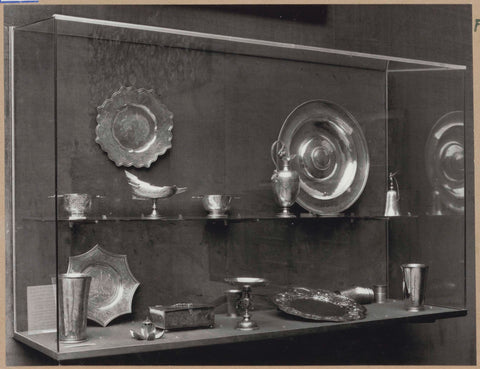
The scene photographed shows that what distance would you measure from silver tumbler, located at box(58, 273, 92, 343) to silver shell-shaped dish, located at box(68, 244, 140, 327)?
0.89 ft

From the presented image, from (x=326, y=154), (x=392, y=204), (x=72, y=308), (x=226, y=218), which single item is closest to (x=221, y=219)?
(x=226, y=218)

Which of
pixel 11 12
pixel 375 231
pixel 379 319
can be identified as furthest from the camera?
pixel 375 231

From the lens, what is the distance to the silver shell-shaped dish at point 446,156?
4.64m

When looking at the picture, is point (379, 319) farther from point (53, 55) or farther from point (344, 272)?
point (53, 55)

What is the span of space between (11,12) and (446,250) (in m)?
2.76

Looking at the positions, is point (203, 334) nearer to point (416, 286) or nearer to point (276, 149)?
point (276, 149)

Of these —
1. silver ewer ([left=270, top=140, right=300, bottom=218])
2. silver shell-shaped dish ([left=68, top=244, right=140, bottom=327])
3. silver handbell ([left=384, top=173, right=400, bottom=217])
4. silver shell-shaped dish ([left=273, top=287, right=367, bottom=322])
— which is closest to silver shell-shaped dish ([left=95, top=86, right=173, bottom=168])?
silver shell-shaped dish ([left=68, top=244, right=140, bottom=327])

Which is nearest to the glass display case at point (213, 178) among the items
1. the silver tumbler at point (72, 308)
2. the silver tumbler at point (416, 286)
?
the silver tumbler at point (72, 308)

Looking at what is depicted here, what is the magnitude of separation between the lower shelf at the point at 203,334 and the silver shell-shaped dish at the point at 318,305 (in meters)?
0.05

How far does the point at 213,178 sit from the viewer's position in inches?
164

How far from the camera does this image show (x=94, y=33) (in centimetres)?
376

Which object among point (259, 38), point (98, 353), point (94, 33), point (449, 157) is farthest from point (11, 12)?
point (449, 157)

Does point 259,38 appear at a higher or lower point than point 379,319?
higher

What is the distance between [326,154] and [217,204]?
84 cm
